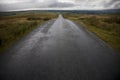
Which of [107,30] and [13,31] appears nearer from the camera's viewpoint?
[13,31]

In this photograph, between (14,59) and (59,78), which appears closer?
(59,78)

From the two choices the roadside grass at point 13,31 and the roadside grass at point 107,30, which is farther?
the roadside grass at point 107,30

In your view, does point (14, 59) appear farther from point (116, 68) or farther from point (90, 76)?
point (116, 68)

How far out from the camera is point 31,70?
5.95m

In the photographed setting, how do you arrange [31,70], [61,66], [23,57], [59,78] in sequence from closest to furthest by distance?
[59,78], [31,70], [61,66], [23,57]

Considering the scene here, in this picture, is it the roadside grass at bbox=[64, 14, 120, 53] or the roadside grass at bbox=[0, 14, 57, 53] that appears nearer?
the roadside grass at bbox=[0, 14, 57, 53]

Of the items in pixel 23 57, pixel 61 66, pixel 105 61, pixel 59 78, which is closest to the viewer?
pixel 59 78

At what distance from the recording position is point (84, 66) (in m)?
6.43

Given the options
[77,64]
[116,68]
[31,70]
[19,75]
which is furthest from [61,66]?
[116,68]

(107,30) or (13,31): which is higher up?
(13,31)

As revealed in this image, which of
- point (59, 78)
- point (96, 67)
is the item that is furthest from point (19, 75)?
point (96, 67)

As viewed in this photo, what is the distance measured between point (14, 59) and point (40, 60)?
1240mm

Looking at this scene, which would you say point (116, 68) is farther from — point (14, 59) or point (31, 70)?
point (14, 59)

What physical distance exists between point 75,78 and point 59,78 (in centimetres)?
53
